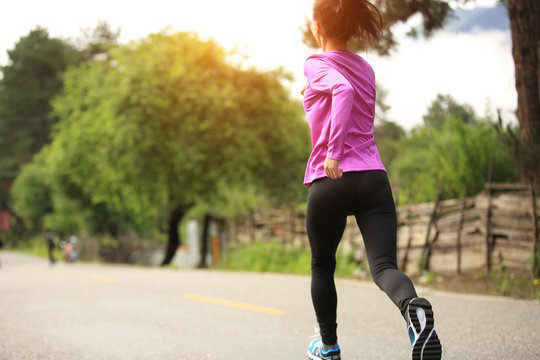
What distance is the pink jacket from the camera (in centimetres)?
284

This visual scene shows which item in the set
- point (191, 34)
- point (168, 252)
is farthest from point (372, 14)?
point (168, 252)

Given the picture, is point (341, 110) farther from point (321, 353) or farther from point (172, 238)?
point (172, 238)

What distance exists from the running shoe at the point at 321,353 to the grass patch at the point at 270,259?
842 centimetres

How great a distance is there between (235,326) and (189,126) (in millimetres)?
15481

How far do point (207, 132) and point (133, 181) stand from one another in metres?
3.52

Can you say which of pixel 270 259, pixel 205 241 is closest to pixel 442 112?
pixel 205 241

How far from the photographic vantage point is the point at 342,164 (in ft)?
9.45

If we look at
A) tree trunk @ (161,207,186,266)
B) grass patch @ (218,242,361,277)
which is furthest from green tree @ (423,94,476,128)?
grass patch @ (218,242,361,277)

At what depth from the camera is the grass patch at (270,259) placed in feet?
45.5

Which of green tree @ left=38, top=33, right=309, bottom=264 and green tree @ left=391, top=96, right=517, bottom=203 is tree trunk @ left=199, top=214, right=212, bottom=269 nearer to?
green tree @ left=38, top=33, right=309, bottom=264

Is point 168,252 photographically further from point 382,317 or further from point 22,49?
point 22,49

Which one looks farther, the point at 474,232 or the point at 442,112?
the point at 442,112

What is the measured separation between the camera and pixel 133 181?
22.1 m

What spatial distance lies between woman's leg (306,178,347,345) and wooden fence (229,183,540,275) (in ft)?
17.1
